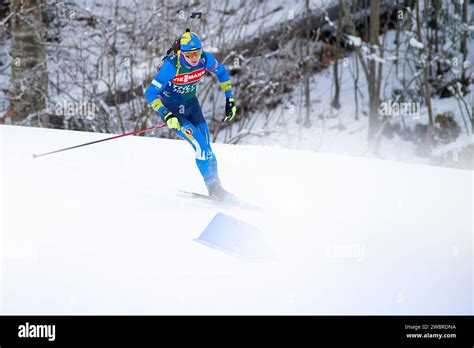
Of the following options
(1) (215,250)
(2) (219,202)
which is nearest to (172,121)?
(2) (219,202)

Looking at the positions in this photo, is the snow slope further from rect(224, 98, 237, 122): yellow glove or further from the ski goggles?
the ski goggles

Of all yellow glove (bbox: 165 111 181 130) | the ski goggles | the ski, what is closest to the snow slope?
the ski

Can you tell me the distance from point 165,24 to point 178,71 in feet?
19.0

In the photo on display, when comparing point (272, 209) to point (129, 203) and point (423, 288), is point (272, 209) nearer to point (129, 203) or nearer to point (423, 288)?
point (129, 203)

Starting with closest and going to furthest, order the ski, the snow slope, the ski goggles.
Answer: the snow slope < the ski goggles < the ski

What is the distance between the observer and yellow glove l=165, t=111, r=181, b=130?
Result: 4.11 metres

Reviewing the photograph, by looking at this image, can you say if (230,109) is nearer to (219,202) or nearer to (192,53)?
(192,53)

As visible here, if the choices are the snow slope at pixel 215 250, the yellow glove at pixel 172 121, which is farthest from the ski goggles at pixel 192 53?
the snow slope at pixel 215 250

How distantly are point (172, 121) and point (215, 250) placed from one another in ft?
3.04

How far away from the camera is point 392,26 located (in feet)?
41.5

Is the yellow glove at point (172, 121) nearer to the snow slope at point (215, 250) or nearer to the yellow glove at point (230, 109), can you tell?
the yellow glove at point (230, 109)

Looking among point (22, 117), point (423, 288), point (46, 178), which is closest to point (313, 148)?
point (22, 117)

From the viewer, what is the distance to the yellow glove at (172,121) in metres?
4.11

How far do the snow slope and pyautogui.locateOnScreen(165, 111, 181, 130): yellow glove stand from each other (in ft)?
2.13
